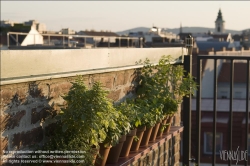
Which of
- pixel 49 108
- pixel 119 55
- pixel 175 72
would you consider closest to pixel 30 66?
pixel 49 108

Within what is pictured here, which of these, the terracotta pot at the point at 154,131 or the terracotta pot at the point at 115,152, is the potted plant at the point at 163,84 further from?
the terracotta pot at the point at 115,152

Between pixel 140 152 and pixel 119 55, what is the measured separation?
2.17 ft

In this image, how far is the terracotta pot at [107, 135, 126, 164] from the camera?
10.6ft

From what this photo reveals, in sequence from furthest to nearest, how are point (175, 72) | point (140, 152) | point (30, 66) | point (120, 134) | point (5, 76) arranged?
point (175, 72)
point (140, 152)
point (120, 134)
point (30, 66)
point (5, 76)

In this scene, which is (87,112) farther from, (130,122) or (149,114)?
(149,114)

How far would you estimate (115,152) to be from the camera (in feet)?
10.6

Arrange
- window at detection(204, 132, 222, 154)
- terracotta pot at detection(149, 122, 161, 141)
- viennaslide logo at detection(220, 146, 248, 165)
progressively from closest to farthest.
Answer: terracotta pot at detection(149, 122, 161, 141)
viennaslide logo at detection(220, 146, 248, 165)
window at detection(204, 132, 222, 154)

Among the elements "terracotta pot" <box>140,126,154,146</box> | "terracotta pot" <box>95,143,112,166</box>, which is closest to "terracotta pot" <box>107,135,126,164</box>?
"terracotta pot" <box>95,143,112,166</box>

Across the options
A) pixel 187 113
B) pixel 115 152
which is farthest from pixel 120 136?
pixel 187 113

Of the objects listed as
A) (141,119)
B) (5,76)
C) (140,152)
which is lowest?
(140,152)

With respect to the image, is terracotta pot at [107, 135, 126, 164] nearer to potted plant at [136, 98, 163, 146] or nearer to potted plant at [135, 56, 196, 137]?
potted plant at [136, 98, 163, 146]

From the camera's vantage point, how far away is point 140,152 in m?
3.62

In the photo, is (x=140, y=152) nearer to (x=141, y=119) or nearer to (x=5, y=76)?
(x=141, y=119)

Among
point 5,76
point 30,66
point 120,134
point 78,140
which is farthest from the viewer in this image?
point 120,134
